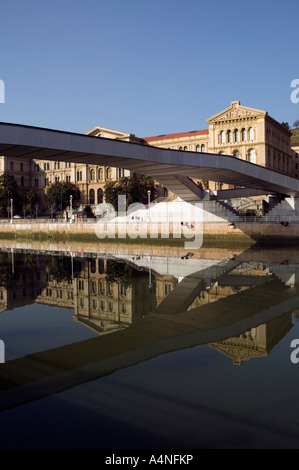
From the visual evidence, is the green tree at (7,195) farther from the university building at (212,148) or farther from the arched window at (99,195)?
the arched window at (99,195)

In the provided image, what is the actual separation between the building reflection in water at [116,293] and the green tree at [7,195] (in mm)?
59867

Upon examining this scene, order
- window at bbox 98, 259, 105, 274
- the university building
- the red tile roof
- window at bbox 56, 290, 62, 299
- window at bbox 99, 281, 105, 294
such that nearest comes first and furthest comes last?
1. window at bbox 56, 290, 62, 299
2. window at bbox 99, 281, 105, 294
3. window at bbox 98, 259, 105, 274
4. the university building
5. the red tile roof

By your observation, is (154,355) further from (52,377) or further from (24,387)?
(24,387)

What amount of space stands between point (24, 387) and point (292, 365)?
470 centimetres

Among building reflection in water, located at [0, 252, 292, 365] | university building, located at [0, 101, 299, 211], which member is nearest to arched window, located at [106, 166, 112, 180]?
university building, located at [0, 101, 299, 211]

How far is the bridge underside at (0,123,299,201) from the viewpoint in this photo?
18172mm

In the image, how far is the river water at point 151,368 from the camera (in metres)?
5.62

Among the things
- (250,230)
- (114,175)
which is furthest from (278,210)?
(114,175)

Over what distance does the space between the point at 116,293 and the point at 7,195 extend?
7331 centimetres

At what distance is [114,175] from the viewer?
87125 millimetres

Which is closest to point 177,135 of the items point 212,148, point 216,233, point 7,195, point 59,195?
point 212,148

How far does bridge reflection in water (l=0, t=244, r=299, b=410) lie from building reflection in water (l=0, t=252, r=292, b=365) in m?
0.03

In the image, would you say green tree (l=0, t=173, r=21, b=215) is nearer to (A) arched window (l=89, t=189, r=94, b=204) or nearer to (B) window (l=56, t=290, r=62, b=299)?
(A) arched window (l=89, t=189, r=94, b=204)

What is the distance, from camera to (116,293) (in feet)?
55.2
